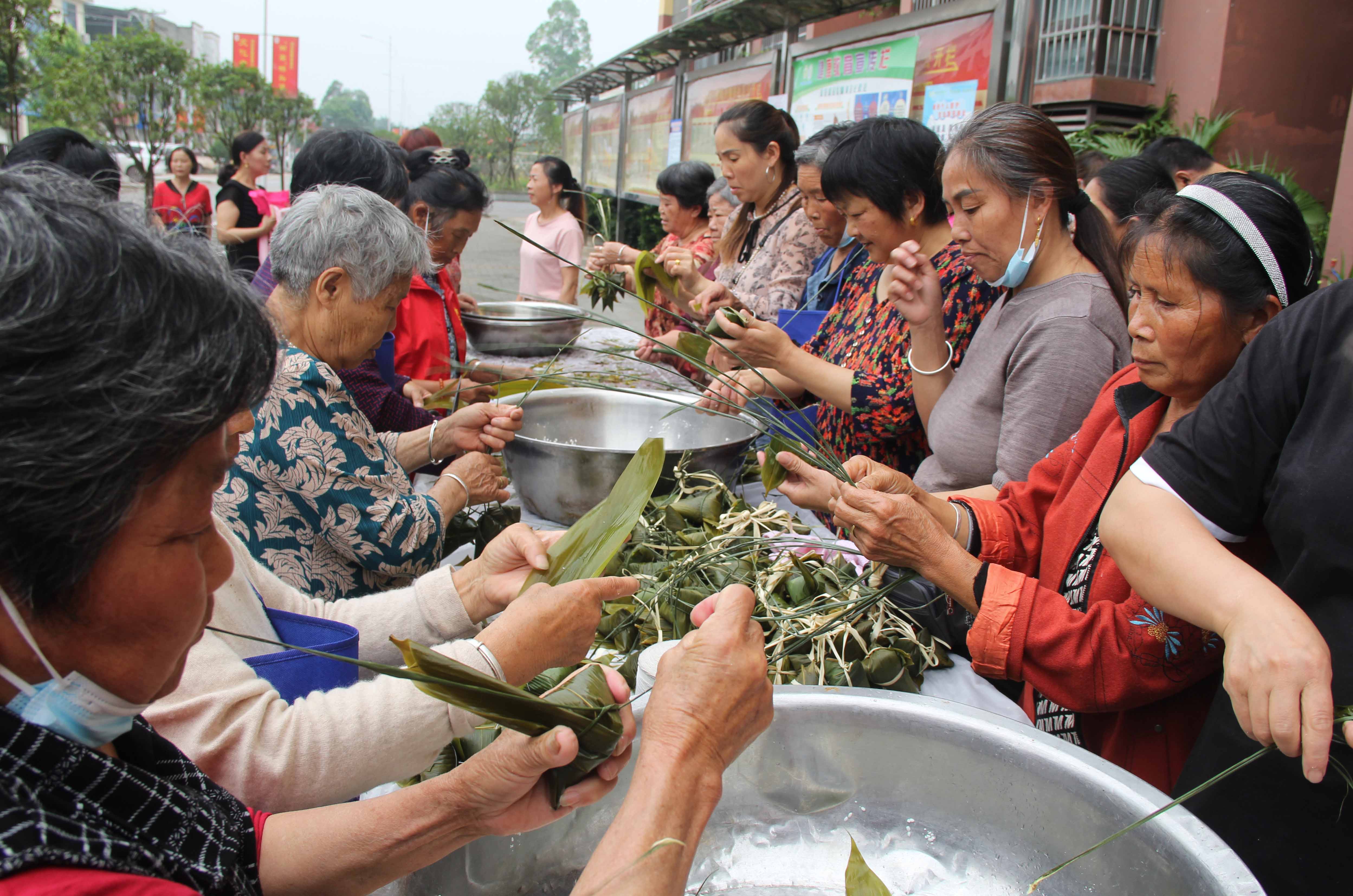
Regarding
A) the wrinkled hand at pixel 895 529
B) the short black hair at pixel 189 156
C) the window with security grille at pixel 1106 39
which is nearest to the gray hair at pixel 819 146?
the wrinkled hand at pixel 895 529

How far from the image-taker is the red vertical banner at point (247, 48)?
3288 cm

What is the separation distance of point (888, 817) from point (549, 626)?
539 millimetres

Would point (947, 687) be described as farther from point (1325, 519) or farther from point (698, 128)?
point (698, 128)

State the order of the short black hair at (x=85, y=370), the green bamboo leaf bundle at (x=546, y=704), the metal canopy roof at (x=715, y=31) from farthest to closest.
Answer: the metal canopy roof at (x=715, y=31) → the green bamboo leaf bundle at (x=546, y=704) → the short black hair at (x=85, y=370)

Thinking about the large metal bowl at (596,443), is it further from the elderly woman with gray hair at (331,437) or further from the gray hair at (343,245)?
the gray hair at (343,245)

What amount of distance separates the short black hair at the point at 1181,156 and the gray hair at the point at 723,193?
1.89 meters

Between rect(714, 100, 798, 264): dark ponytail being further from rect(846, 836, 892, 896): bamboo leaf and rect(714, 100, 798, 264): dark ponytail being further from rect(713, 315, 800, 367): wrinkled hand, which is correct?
rect(846, 836, 892, 896): bamboo leaf

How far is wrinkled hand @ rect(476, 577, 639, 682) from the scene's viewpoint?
1.24 metres

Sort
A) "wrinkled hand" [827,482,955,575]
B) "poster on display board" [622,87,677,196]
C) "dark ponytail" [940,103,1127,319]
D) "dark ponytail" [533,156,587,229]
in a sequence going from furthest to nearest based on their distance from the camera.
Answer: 1. "poster on display board" [622,87,677,196]
2. "dark ponytail" [533,156,587,229]
3. "dark ponytail" [940,103,1127,319]
4. "wrinkled hand" [827,482,955,575]

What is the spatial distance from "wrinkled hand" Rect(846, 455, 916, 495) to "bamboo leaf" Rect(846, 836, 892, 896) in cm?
87

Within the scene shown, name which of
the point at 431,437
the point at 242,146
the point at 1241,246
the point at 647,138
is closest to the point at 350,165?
the point at 431,437

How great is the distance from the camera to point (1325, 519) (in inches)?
39.7

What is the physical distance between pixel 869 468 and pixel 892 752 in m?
0.78

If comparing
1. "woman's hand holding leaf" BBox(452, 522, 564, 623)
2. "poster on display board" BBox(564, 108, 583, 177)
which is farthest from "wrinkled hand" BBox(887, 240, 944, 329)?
"poster on display board" BBox(564, 108, 583, 177)
